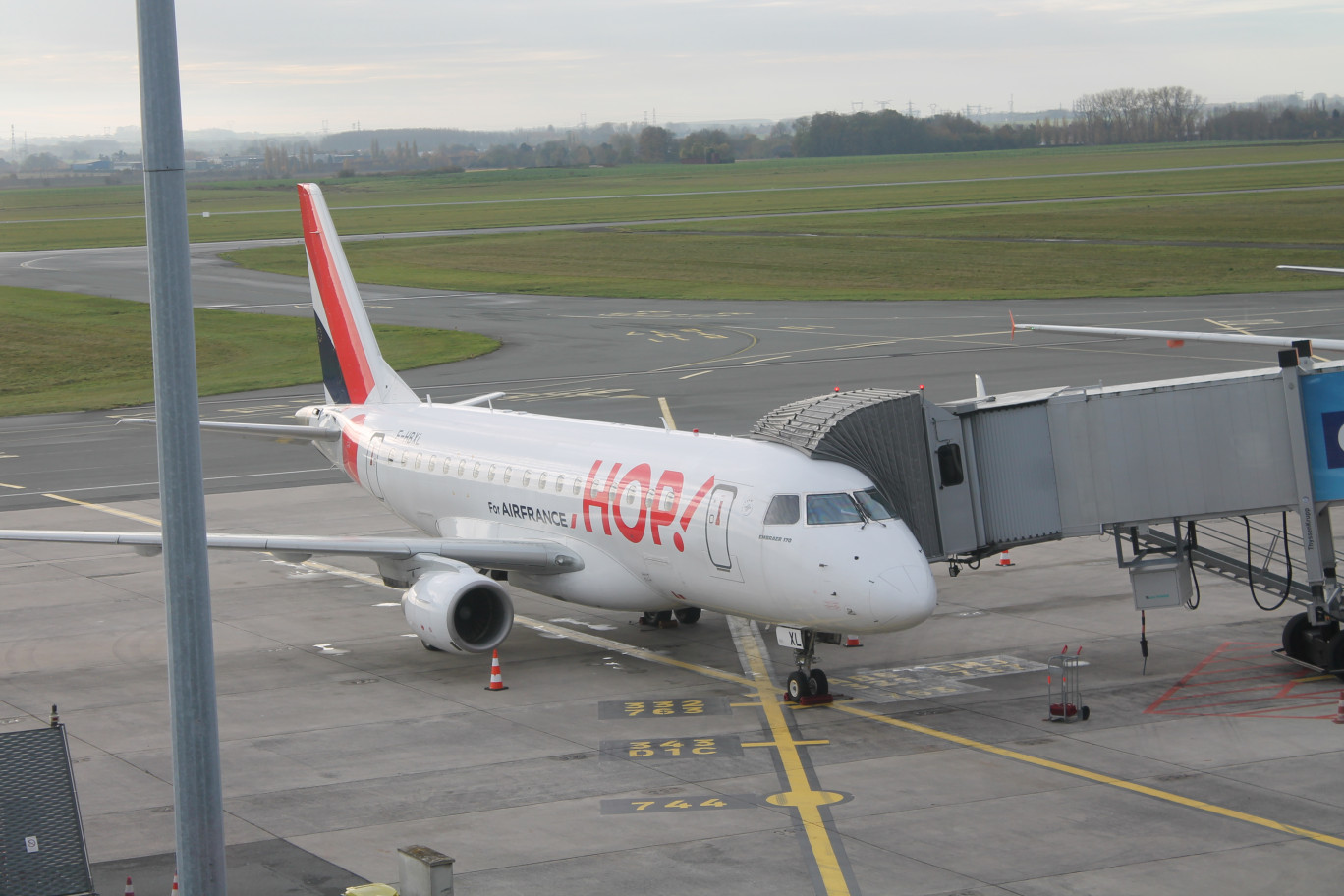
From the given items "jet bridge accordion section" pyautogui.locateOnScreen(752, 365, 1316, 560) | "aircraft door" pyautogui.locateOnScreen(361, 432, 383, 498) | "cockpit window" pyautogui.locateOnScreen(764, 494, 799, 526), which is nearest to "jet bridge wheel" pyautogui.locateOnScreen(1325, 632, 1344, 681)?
"jet bridge accordion section" pyautogui.locateOnScreen(752, 365, 1316, 560)

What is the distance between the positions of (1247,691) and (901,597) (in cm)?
661

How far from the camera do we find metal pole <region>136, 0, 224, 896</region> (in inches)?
412

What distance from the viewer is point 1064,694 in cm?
2284

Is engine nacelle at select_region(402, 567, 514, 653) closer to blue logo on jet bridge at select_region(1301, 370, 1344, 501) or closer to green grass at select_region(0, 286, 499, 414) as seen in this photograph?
blue logo on jet bridge at select_region(1301, 370, 1344, 501)

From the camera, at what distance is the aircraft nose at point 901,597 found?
2191 centimetres

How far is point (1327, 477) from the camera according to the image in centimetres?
2394

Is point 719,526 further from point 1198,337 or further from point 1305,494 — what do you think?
point 1198,337

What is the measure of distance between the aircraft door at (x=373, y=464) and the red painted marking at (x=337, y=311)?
2117 millimetres

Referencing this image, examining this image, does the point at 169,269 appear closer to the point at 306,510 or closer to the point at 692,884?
the point at 692,884

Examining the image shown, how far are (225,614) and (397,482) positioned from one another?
4620mm

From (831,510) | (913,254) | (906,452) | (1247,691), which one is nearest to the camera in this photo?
(831,510)

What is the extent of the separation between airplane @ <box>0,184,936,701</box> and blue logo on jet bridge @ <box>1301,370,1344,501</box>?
6838 millimetres

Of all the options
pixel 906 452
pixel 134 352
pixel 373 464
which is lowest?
pixel 906 452

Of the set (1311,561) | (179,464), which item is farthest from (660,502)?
(179,464)
